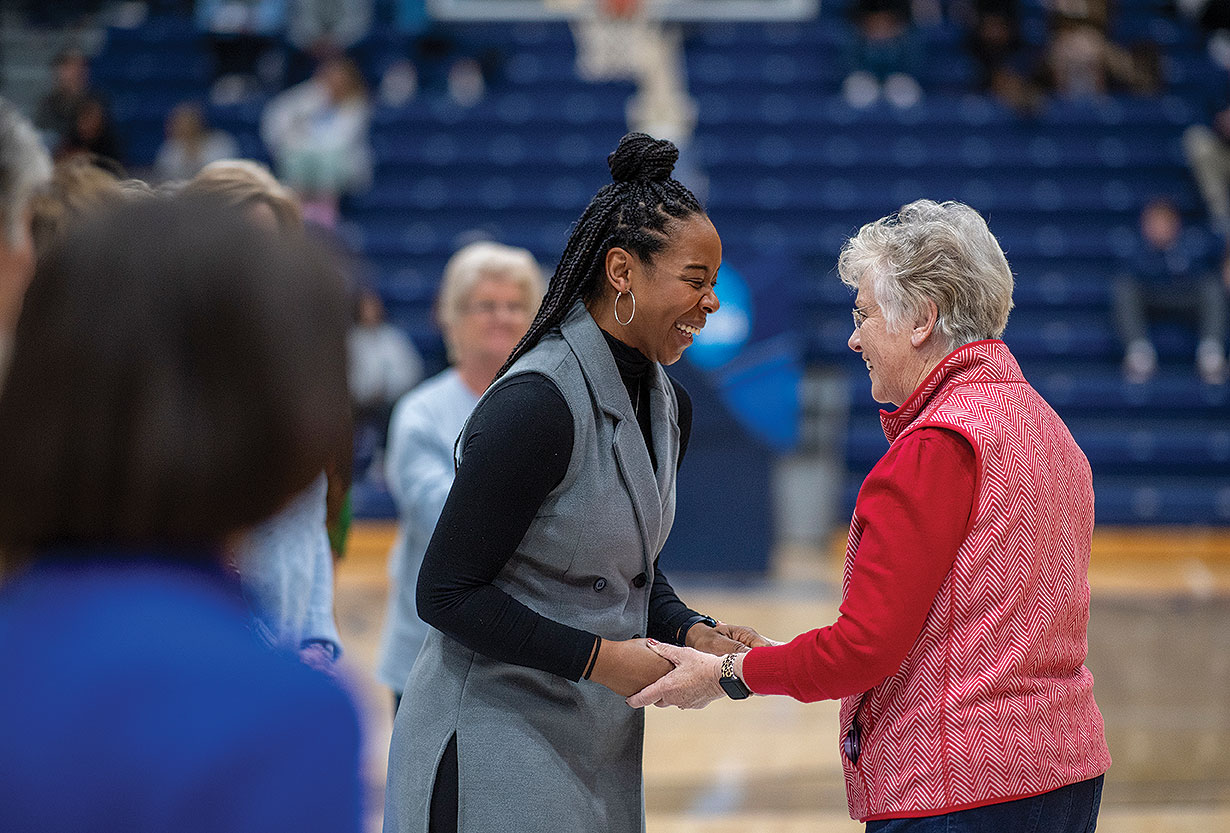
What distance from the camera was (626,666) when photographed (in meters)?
1.76

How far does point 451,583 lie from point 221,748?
0.96 meters

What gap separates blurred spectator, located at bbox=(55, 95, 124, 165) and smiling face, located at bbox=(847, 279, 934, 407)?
1049 centimetres

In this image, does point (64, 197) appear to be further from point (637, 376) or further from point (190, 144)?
point (190, 144)

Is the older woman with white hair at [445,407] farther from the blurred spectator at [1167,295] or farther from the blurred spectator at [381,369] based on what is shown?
the blurred spectator at [1167,295]

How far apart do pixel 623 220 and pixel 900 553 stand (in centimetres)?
65

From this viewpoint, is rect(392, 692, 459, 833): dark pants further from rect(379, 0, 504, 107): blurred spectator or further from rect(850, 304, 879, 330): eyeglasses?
rect(379, 0, 504, 107): blurred spectator

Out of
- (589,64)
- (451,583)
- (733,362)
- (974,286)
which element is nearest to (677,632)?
(451,583)

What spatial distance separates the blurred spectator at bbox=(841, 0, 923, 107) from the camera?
12.3 m

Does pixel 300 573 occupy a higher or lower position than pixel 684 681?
higher

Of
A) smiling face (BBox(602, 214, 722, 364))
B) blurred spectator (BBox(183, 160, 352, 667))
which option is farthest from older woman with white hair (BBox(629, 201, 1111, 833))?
blurred spectator (BBox(183, 160, 352, 667))

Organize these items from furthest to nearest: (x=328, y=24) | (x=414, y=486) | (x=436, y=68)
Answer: (x=328, y=24) < (x=436, y=68) < (x=414, y=486)

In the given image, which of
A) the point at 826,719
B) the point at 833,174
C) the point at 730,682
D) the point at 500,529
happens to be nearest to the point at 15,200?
the point at 500,529

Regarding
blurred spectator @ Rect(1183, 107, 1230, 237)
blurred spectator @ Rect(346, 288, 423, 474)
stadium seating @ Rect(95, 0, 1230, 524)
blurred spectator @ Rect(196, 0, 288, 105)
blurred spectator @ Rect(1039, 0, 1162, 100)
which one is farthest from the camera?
blurred spectator @ Rect(196, 0, 288, 105)

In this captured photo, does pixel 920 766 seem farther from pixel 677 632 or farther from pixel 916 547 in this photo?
pixel 677 632
